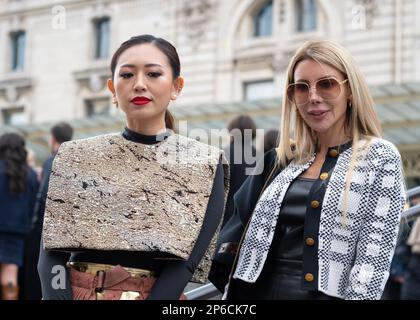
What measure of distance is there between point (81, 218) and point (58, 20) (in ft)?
12.2

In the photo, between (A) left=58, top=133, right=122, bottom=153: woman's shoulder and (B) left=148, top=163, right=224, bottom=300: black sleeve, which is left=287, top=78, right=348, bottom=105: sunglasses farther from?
(A) left=58, top=133, right=122, bottom=153: woman's shoulder

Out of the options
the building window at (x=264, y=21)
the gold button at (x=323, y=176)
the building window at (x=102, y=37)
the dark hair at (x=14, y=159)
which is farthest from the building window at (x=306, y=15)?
the gold button at (x=323, y=176)

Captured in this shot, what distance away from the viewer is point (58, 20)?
19.8 feet

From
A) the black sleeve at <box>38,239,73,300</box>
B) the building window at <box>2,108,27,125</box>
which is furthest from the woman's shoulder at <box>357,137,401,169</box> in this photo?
the building window at <box>2,108,27,125</box>

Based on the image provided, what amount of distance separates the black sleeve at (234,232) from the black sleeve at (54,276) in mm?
608

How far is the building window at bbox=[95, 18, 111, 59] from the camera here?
→ 88.4ft

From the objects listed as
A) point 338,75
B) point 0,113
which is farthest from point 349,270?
point 0,113

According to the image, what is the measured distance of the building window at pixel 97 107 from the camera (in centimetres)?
2653

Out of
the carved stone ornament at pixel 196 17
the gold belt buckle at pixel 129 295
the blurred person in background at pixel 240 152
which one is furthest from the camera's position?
the carved stone ornament at pixel 196 17

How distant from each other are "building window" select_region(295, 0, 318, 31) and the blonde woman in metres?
20.3

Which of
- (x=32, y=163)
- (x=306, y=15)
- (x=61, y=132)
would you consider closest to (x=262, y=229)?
(x=61, y=132)

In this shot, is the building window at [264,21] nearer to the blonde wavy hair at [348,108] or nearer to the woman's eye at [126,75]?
the blonde wavy hair at [348,108]

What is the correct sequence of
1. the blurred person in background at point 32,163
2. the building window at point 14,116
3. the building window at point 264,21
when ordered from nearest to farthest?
the blurred person in background at point 32,163 → the building window at point 264,21 → the building window at point 14,116

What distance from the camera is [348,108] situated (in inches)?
115
